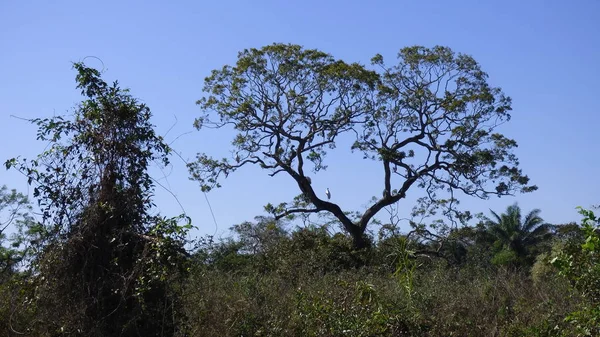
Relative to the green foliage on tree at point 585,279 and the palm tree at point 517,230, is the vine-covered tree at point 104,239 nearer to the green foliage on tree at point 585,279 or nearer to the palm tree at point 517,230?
the green foliage on tree at point 585,279

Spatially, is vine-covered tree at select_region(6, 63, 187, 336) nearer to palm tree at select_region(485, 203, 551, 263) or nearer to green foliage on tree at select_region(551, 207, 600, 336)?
green foliage on tree at select_region(551, 207, 600, 336)

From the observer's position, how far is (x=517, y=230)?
30.1 m

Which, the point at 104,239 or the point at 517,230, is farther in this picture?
the point at 517,230

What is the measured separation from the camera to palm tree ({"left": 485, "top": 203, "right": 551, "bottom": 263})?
2969cm

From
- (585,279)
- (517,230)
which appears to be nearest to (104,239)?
(585,279)

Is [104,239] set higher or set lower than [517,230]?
lower

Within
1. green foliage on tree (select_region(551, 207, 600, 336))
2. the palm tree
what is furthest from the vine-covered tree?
the palm tree

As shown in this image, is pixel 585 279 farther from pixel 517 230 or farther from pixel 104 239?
pixel 517 230

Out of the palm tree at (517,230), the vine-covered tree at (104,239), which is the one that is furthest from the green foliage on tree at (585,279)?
the palm tree at (517,230)

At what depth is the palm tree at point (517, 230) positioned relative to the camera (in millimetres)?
29688

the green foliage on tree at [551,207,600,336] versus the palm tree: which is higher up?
the palm tree

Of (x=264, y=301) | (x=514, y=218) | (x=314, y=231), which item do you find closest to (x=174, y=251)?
(x=264, y=301)

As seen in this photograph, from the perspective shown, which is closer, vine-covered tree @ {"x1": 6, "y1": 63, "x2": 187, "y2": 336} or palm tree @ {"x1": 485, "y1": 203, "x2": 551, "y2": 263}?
vine-covered tree @ {"x1": 6, "y1": 63, "x2": 187, "y2": 336}

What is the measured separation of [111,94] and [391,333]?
12.1 feet
